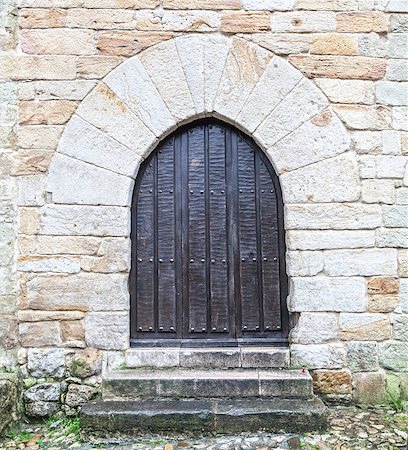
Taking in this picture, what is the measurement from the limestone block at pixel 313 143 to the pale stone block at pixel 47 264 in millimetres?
1719

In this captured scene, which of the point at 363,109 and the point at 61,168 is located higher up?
the point at 363,109

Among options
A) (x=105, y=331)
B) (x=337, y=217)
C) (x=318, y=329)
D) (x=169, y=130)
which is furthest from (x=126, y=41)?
(x=318, y=329)

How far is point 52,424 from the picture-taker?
10.2 ft

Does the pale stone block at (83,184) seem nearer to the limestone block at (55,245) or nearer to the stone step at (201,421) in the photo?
the limestone block at (55,245)

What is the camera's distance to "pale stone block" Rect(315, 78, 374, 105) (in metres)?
3.34

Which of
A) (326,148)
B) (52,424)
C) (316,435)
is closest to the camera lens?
(316,435)

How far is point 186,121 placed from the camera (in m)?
3.40

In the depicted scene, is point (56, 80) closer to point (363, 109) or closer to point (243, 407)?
point (363, 109)

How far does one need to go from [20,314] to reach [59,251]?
55 centimetres

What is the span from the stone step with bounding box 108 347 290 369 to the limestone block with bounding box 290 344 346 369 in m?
0.10

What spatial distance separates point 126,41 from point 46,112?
823mm

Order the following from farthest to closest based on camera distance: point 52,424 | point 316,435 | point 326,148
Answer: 1. point 326,148
2. point 52,424
3. point 316,435

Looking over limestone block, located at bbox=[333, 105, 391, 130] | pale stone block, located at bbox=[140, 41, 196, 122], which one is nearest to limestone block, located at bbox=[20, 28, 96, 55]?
pale stone block, located at bbox=[140, 41, 196, 122]

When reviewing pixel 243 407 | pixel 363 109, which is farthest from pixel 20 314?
pixel 363 109
